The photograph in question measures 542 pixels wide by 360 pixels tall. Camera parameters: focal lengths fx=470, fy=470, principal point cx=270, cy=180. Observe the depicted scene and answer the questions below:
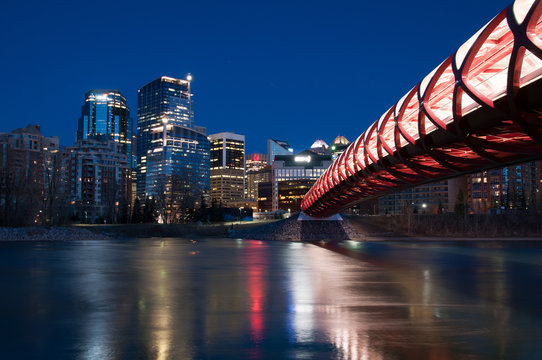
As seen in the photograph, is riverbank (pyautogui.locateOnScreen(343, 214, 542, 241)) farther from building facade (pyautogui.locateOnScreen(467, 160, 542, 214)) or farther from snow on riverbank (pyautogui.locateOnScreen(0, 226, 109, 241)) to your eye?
building facade (pyautogui.locateOnScreen(467, 160, 542, 214))

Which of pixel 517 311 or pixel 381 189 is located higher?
pixel 381 189

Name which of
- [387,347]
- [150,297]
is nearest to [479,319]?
[387,347]

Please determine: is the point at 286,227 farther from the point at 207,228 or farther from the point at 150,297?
the point at 150,297

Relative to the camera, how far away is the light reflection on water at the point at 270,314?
402 inches

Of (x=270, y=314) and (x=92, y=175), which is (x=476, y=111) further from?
(x=92, y=175)

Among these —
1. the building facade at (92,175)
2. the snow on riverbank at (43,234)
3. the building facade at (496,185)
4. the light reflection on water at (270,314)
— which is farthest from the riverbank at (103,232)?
the building facade at (496,185)

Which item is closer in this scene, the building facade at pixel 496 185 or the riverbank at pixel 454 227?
the riverbank at pixel 454 227

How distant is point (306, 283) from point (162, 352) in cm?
1078

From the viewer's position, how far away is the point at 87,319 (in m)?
13.0

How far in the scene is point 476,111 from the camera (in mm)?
15258

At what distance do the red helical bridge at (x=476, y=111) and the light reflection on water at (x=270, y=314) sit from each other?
5.38 metres

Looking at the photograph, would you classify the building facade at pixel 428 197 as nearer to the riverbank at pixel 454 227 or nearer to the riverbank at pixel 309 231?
the riverbank at pixel 454 227

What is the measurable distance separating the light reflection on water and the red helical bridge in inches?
212

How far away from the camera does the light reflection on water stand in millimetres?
10219
